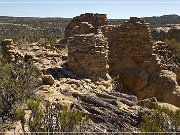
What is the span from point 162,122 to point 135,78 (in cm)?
900

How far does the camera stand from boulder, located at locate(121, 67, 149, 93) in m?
16.5

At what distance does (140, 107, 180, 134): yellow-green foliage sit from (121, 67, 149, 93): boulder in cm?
825

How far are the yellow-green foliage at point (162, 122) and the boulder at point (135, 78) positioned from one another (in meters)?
8.25

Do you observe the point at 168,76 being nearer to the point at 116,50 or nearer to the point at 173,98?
the point at 173,98

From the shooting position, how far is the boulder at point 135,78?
16469mm

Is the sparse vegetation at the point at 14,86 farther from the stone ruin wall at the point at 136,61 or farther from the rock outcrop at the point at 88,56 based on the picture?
the stone ruin wall at the point at 136,61

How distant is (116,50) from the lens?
1689cm

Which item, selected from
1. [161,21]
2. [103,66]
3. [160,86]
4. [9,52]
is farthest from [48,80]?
[161,21]

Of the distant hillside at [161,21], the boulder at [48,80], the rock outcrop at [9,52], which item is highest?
the distant hillside at [161,21]

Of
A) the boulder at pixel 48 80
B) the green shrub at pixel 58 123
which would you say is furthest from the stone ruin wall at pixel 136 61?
the green shrub at pixel 58 123

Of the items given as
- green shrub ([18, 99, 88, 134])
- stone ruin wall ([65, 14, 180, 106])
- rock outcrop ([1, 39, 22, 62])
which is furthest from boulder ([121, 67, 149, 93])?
green shrub ([18, 99, 88, 134])

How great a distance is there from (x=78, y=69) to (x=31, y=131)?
280 inches

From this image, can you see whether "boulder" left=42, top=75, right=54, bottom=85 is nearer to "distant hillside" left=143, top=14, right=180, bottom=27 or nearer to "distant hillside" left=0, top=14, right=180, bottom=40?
"distant hillside" left=0, top=14, right=180, bottom=40

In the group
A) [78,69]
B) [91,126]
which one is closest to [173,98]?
[78,69]
